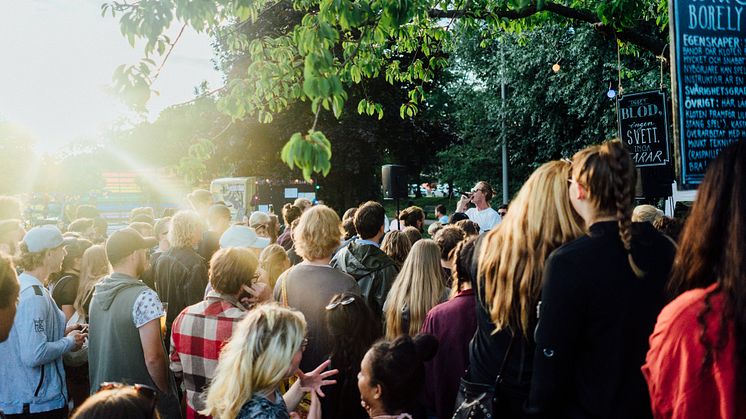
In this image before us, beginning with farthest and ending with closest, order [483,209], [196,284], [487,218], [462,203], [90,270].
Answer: [462,203] < [483,209] < [487,218] < [196,284] < [90,270]

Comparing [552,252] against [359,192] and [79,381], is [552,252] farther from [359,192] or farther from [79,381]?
[359,192]

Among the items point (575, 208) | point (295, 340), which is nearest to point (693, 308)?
point (575, 208)

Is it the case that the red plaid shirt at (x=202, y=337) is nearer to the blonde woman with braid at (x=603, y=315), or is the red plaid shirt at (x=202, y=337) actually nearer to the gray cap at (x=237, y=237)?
the blonde woman with braid at (x=603, y=315)

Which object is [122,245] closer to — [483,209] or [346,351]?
[346,351]

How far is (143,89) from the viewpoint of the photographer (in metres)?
3.32

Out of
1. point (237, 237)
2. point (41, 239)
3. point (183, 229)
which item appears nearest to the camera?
point (41, 239)

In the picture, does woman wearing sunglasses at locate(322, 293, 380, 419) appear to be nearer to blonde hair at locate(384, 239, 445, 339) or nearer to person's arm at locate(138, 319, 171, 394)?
blonde hair at locate(384, 239, 445, 339)

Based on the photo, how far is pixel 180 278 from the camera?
557 cm

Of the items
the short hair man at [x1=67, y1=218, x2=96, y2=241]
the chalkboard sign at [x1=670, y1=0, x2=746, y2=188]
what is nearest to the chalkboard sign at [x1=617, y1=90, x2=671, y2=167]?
the chalkboard sign at [x1=670, y1=0, x2=746, y2=188]

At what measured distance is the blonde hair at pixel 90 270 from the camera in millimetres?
4852

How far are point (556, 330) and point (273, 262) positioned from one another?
339 cm

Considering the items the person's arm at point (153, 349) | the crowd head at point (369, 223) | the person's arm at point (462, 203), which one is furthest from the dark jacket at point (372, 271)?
the person's arm at point (462, 203)

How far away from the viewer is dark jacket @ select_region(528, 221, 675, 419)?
223cm

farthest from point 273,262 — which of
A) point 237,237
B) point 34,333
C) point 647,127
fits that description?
point 647,127
